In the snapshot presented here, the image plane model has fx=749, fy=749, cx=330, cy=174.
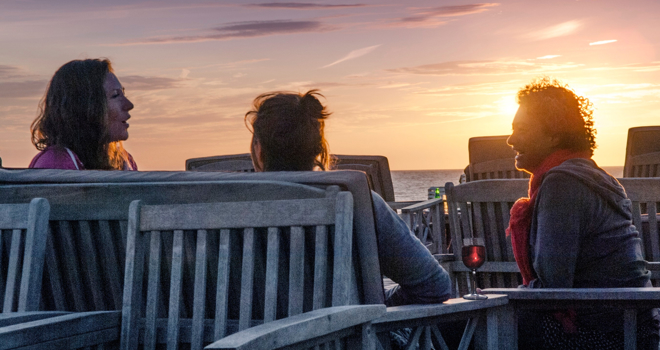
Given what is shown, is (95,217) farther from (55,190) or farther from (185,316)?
(185,316)

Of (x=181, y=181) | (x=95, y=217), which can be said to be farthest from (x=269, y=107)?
(x=95, y=217)

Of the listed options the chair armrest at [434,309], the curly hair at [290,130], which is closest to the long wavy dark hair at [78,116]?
the curly hair at [290,130]

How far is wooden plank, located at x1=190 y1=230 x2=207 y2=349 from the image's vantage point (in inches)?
81.6

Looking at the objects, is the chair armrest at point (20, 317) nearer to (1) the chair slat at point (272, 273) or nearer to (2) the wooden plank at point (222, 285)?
(2) the wooden plank at point (222, 285)

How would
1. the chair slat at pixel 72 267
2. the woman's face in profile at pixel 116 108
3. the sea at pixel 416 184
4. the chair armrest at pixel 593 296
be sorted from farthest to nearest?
the sea at pixel 416 184 < the woman's face in profile at pixel 116 108 < the chair slat at pixel 72 267 < the chair armrest at pixel 593 296

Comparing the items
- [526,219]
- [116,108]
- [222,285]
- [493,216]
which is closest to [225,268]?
[222,285]

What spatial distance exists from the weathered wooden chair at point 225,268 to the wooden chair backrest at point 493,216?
1.45 metres

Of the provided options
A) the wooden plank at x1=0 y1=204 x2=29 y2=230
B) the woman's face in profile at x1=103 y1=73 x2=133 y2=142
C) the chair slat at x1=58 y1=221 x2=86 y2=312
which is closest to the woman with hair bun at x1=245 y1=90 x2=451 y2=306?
the chair slat at x1=58 y1=221 x2=86 y2=312

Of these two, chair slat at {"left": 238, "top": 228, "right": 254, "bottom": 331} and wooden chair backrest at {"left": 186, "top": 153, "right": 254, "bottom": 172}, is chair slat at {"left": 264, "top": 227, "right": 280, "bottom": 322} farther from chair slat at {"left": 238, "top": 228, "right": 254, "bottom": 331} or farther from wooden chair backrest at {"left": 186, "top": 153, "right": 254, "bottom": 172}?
wooden chair backrest at {"left": 186, "top": 153, "right": 254, "bottom": 172}

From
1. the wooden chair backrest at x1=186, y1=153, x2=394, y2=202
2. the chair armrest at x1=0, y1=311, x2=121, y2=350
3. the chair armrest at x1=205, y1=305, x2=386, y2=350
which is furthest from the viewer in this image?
the wooden chair backrest at x1=186, y1=153, x2=394, y2=202

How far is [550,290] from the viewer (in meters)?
2.32

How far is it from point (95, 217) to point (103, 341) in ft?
1.29

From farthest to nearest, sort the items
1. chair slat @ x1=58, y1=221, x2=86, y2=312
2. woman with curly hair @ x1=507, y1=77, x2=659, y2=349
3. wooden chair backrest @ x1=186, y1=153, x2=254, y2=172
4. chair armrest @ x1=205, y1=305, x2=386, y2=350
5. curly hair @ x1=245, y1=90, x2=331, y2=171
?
wooden chair backrest @ x1=186, y1=153, x2=254, y2=172, woman with curly hair @ x1=507, y1=77, x2=659, y2=349, curly hair @ x1=245, y1=90, x2=331, y2=171, chair slat @ x1=58, y1=221, x2=86, y2=312, chair armrest @ x1=205, y1=305, x2=386, y2=350

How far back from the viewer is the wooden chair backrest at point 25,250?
7.41ft
